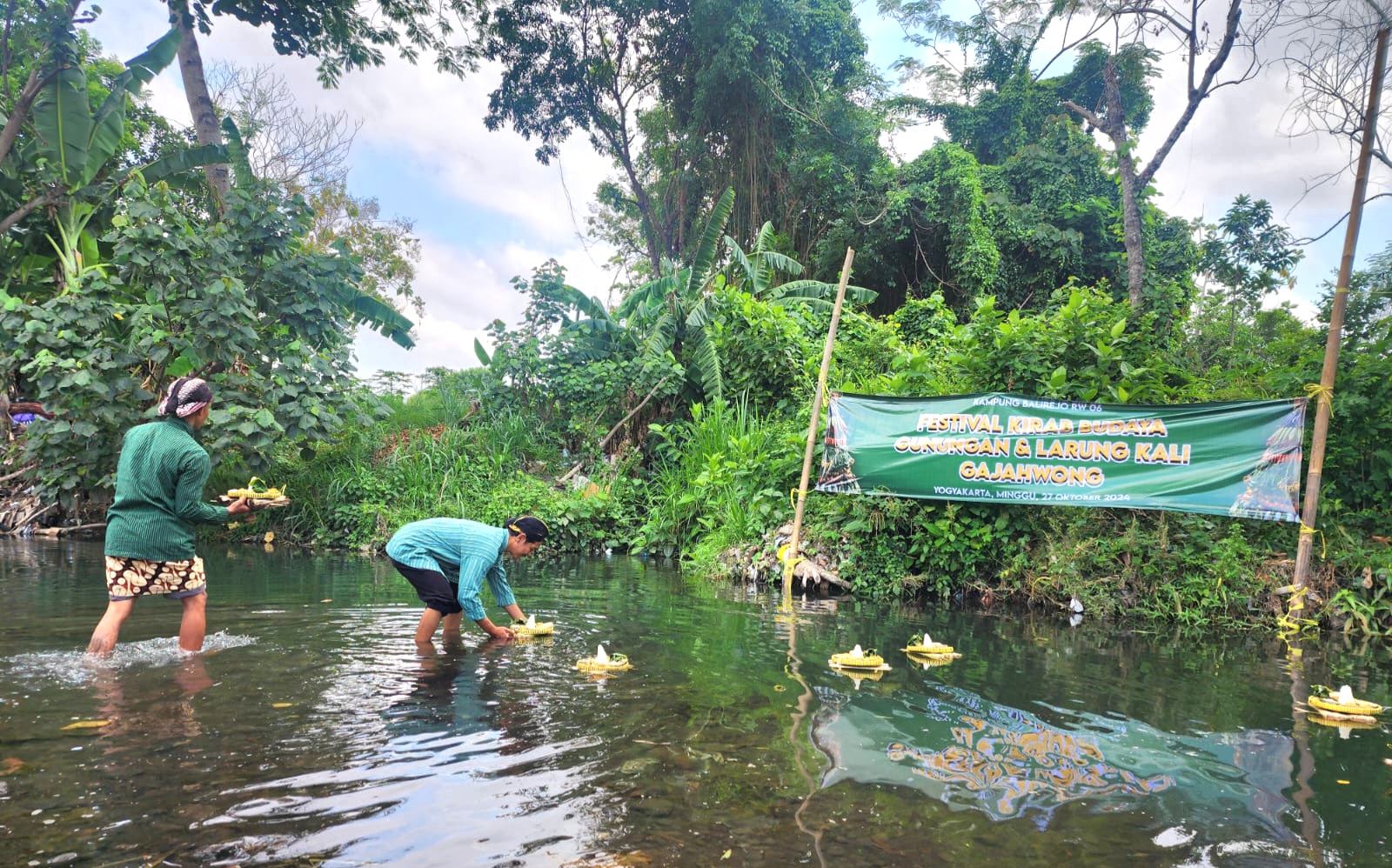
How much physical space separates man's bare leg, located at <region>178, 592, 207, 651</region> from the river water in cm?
12

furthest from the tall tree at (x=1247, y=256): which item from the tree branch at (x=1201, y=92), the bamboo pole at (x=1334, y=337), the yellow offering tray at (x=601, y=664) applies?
the yellow offering tray at (x=601, y=664)

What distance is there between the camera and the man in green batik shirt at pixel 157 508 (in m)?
5.04

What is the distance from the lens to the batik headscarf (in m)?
5.11

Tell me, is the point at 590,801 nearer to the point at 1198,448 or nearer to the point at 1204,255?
the point at 1198,448

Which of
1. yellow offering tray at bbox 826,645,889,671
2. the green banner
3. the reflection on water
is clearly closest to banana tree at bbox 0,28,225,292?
the green banner

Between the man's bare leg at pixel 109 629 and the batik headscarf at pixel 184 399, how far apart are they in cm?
125

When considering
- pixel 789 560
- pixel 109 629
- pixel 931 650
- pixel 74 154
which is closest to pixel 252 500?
pixel 109 629

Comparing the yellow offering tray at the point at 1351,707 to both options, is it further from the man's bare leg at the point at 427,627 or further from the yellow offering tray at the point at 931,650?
the man's bare leg at the point at 427,627

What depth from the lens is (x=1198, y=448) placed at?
823 centimetres

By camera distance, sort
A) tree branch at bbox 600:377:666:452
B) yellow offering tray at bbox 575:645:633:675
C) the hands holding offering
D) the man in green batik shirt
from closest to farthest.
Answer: the man in green batik shirt, the hands holding offering, yellow offering tray at bbox 575:645:633:675, tree branch at bbox 600:377:666:452

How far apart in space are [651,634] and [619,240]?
1171 inches

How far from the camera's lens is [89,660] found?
5.19 metres

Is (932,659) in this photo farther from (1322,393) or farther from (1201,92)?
(1201,92)

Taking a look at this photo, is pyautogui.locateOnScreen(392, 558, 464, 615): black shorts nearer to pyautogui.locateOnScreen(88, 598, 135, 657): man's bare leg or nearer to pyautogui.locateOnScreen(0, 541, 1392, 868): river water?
pyautogui.locateOnScreen(0, 541, 1392, 868): river water
